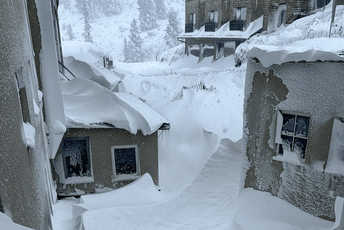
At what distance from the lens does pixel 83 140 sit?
8.05 m

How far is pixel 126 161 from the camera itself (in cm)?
843

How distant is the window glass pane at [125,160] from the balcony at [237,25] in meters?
17.2

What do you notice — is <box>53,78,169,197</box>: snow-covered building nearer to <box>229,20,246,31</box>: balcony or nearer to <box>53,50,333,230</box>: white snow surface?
<box>53,50,333,230</box>: white snow surface

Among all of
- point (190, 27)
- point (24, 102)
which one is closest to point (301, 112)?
point (24, 102)

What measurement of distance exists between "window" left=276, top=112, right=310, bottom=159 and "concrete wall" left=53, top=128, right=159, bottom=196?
3.93 m

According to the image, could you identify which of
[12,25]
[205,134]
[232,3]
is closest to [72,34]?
[232,3]

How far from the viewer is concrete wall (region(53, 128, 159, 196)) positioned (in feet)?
26.1

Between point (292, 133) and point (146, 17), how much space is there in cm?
6690

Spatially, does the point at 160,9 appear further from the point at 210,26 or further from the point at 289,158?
the point at 289,158

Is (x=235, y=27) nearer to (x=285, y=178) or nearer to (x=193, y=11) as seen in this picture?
(x=193, y=11)

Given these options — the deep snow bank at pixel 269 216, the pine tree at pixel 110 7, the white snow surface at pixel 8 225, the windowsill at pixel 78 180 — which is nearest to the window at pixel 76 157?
the windowsill at pixel 78 180

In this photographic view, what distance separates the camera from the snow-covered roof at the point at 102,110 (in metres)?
7.73

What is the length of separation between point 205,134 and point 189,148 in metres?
0.89

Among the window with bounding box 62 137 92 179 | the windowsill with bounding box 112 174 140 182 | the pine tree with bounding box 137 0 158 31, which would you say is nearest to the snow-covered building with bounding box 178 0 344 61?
the windowsill with bounding box 112 174 140 182
